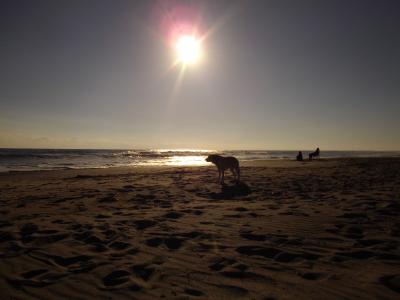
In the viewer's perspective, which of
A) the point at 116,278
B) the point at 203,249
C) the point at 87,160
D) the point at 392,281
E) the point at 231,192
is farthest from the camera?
the point at 87,160

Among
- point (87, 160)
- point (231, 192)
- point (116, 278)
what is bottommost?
point (116, 278)

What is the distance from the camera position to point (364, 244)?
4.25 metres

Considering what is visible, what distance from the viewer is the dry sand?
3.02 m

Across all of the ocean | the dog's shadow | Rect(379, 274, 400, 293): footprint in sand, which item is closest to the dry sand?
Rect(379, 274, 400, 293): footprint in sand

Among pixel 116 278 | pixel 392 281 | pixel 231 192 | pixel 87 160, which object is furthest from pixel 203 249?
pixel 87 160

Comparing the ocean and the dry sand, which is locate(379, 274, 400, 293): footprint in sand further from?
the ocean

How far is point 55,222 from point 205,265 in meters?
3.76

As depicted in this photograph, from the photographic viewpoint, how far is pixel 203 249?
4.16 meters

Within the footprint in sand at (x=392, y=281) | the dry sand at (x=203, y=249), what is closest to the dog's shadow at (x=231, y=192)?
the dry sand at (x=203, y=249)

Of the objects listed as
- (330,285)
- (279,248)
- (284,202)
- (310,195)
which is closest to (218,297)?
(330,285)

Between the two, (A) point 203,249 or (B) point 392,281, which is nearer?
(B) point 392,281

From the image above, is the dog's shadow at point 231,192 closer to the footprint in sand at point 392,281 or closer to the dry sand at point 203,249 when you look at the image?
the dry sand at point 203,249

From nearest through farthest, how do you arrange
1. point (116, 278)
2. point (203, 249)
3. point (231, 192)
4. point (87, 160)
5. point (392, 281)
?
point (392, 281), point (116, 278), point (203, 249), point (231, 192), point (87, 160)

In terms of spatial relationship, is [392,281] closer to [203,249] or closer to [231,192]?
[203,249]
